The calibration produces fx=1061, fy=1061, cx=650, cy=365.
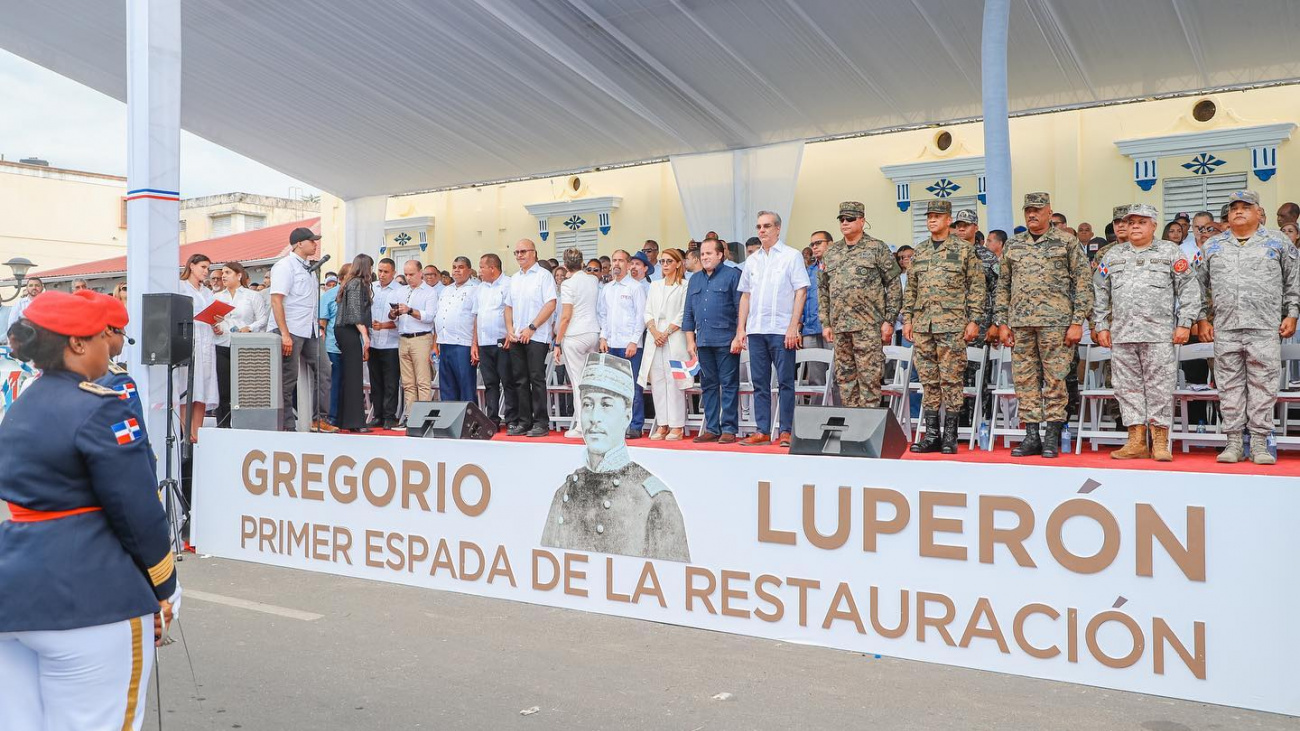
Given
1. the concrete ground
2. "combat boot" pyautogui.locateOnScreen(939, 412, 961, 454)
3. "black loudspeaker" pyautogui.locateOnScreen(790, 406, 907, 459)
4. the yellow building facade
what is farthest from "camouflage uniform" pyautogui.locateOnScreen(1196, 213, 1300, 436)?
the yellow building facade

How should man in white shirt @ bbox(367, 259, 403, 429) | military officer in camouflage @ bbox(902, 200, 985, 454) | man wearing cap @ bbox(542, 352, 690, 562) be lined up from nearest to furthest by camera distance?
man wearing cap @ bbox(542, 352, 690, 562) < military officer in camouflage @ bbox(902, 200, 985, 454) < man in white shirt @ bbox(367, 259, 403, 429)

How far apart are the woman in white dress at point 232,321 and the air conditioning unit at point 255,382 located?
78cm

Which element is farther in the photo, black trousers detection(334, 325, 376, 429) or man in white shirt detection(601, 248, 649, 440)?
black trousers detection(334, 325, 376, 429)

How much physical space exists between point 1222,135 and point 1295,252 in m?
6.53

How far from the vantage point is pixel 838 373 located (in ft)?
24.4

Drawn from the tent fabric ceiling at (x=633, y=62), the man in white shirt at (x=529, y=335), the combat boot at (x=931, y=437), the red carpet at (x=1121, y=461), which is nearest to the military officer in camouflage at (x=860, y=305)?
the combat boot at (x=931, y=437)

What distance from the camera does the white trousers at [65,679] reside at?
8.51ft

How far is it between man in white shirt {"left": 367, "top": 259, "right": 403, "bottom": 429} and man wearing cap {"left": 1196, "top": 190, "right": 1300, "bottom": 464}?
274 inches

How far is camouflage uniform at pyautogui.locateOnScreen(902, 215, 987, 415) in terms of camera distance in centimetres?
691

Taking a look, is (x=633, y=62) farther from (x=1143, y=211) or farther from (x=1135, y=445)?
→ (x=1135, y=445)

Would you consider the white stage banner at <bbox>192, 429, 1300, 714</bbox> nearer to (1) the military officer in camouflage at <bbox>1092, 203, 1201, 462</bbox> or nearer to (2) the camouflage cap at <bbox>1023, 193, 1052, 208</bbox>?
(1) the military officer in camouflage at <bbox>1092, 203, 1201, 462</bbox>

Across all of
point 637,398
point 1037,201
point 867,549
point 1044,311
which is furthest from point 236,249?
point 867,549

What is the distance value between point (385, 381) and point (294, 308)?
139cm

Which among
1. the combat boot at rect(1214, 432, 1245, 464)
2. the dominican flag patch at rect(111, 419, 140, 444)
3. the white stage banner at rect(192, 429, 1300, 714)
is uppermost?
the dominican flag patch at rect(111, 419, 140, 444)
